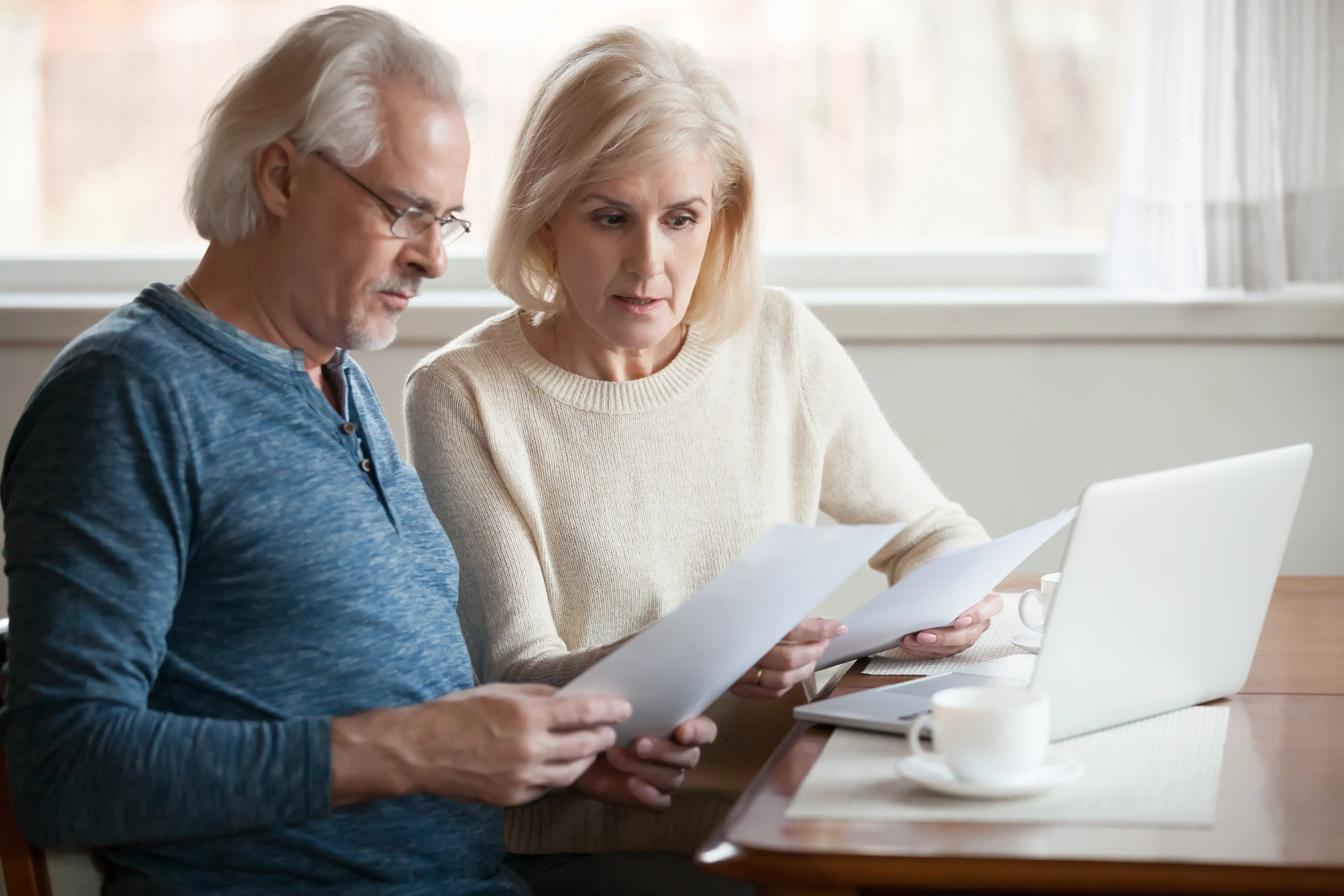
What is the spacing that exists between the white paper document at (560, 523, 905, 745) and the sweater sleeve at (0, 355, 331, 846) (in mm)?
233

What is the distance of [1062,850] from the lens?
79cm

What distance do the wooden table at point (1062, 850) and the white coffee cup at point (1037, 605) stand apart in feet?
1.17

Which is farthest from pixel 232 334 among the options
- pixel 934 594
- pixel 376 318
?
pixel 934 594

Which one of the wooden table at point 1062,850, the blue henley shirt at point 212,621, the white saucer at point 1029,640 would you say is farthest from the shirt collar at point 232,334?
the white saucer at point 1029,640

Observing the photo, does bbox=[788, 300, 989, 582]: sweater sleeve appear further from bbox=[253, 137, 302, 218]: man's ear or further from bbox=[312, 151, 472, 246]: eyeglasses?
bbox=[253, 137, 302, 218]: man's ear

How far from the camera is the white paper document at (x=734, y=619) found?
3.11 ft

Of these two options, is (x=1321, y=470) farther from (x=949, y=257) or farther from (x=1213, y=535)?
(x=1213, y=535)

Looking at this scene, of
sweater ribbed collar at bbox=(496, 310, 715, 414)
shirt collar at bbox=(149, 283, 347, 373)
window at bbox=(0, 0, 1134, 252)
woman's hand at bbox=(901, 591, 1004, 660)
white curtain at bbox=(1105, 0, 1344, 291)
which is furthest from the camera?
window at bbox=(0, 0, 1134, 252)

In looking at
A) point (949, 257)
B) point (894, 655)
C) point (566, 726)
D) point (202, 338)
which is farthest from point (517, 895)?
point (949, 257)

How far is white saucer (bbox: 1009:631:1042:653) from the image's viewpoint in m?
1.31

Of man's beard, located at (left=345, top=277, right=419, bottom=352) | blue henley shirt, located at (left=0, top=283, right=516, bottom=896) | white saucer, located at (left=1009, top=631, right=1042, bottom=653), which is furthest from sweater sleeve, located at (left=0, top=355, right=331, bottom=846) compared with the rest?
white saucer, located at (left=1009, top=631, right=1042, bottom=653)

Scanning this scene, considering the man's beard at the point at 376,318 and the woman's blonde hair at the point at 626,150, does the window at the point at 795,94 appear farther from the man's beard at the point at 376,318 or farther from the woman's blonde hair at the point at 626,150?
the man's beard at the point at 376,318

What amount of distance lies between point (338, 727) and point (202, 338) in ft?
1.13

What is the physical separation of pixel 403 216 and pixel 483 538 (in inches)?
17.0
